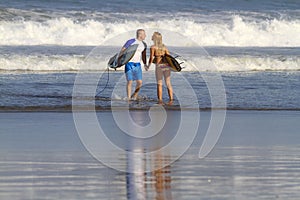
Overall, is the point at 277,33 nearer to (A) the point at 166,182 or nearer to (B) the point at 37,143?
(B) the point at 37,143

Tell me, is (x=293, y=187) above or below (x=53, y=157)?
below

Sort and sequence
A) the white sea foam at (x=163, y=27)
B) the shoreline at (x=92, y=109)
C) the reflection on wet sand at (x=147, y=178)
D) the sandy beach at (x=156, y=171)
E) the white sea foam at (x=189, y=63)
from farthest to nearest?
the white sea foam at (x=163, y=27)
the white sea foam at (x=189, y=63)
the shoreline at (x=92, y=109)
the sandy beach at (x=156, y=171)
the reflection on wet sand at (x=147, y=178)

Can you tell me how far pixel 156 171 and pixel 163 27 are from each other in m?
26.4

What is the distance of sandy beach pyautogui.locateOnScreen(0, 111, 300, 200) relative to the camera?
7684 mm

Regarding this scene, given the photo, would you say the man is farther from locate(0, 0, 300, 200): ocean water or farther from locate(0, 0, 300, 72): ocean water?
locate(0, 0, 300, 72): ocean water

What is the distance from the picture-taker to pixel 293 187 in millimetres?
7949

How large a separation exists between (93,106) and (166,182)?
708 cm

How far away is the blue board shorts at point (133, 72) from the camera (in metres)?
16.5

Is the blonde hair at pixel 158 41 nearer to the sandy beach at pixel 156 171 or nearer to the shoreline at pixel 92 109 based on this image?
the shoreline at pixel 92 109

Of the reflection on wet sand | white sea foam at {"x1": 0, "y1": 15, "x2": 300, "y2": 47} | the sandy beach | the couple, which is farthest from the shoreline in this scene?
white sea foam at {"x1": 0, "y1": 15, "x2": 300, "y2": 47}

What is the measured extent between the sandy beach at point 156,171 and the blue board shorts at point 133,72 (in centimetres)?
391

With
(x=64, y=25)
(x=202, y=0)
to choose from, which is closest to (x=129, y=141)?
(x=64, y=25)

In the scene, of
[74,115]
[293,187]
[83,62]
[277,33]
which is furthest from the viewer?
[277,33]

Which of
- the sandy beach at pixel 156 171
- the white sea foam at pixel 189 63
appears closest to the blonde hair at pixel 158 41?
the sandy beach at pixel 156 171
